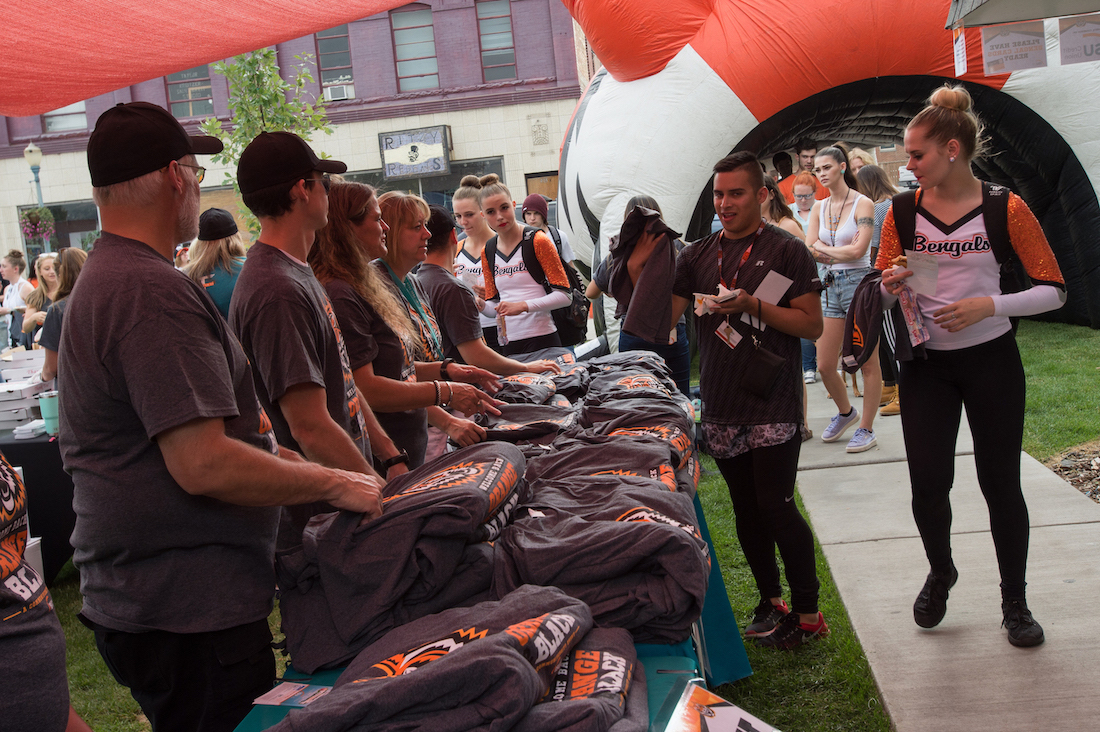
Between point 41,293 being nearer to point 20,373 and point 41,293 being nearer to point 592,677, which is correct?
point 20,373

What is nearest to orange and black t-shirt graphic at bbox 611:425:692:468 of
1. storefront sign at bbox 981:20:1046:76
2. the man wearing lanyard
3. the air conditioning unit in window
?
the man wearing lanyard

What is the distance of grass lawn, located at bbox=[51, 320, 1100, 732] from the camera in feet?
9.47

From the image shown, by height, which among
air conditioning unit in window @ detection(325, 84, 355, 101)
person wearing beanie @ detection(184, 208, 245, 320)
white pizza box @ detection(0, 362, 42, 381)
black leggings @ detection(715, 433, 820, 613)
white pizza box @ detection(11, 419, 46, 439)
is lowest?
black leggings @ detection(715, 433, 820, 613)

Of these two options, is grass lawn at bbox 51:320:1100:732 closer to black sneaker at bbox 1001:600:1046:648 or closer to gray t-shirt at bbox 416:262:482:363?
black sneaker at bbox 1001:600:1046:648

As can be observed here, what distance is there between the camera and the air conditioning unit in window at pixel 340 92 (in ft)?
75.3

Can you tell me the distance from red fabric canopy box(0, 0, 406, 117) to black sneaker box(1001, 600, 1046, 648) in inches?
165

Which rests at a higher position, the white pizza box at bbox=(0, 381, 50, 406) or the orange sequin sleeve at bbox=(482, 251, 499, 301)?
the orange sequin sleeve at bbox=(482, 251, 499, 301)

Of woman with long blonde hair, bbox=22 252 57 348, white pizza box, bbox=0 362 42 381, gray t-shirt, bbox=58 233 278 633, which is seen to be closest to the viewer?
gray t-shirt, bbox=58 233 278 633

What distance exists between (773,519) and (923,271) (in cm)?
105

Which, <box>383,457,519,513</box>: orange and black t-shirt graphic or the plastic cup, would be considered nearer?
<box>383,457,519,513</box>: orange and black t-shirt graphic

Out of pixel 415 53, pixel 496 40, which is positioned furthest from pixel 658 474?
pixel 415 53

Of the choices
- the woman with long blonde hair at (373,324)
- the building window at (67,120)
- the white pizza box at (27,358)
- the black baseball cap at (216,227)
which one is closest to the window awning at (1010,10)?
the woman with long blonde hair at (373,324)

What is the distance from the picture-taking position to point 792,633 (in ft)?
10.8

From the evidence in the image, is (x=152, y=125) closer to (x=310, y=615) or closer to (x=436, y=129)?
(x=310, y=615)
